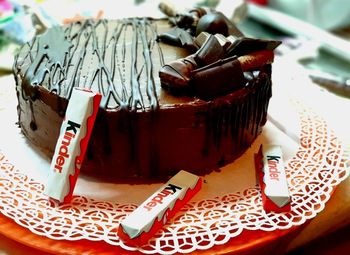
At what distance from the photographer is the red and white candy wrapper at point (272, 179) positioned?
3.44ft

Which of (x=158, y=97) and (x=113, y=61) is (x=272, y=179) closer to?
(x=158, y=97)

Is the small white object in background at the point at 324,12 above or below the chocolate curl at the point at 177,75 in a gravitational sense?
below

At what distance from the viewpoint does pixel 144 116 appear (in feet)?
3.47

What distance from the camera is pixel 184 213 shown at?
105cm

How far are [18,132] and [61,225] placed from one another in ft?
1.30

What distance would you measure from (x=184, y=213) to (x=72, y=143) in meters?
0.27

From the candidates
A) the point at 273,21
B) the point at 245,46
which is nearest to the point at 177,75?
the point at 245,46

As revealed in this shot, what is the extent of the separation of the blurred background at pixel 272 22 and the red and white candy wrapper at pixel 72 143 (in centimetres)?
61

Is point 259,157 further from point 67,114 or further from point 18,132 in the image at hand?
point 18,132

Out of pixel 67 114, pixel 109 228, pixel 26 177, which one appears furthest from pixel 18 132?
pixel 109 228

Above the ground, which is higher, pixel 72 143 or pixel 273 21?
pixel 72 143

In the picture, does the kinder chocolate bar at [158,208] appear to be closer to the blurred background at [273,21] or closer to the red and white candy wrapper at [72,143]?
the red and white candy wrapper at [72,143]

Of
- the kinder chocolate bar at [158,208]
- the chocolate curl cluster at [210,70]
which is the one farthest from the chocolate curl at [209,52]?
the kinder chocolate bar at [158,208]

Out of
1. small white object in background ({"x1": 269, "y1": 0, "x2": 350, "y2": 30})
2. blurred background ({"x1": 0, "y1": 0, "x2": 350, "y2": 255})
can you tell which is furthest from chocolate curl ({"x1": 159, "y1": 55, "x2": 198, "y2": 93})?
small white object in background ({"x1": 269, "y1": 0, "x2": 350, "y2": 30})
